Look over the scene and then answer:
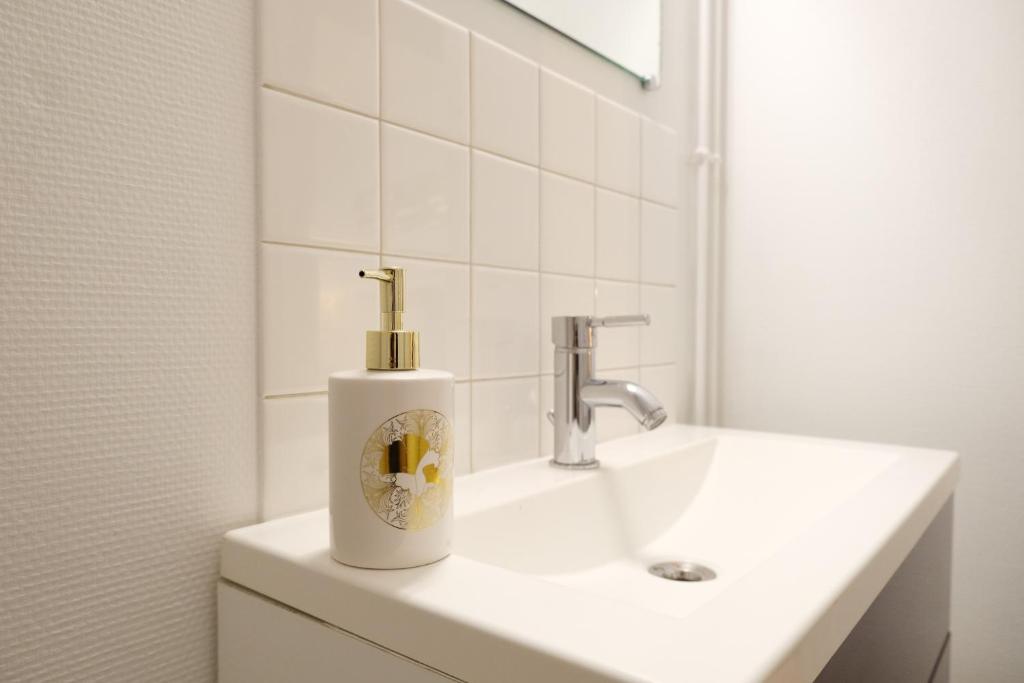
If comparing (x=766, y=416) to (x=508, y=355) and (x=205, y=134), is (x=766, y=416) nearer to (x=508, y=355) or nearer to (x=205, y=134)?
(x=508, y=355)

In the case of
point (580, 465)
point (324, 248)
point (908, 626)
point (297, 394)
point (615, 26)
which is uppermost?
point (615, 26)

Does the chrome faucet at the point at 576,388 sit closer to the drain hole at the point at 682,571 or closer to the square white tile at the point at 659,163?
the drain hole at the point at 682,571

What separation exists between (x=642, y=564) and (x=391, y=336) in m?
0.44

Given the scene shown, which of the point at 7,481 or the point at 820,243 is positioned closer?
the point at 7,481

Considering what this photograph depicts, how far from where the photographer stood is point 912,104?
3.47 feet

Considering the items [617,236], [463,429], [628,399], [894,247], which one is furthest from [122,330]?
[894,247]

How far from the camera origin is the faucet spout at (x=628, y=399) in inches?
25.9

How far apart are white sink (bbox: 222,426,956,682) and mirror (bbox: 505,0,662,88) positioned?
1.83 feet

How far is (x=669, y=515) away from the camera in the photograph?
84cm

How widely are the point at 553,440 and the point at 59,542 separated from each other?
523 mm

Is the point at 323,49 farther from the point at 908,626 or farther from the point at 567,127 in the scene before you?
the point at 908,626

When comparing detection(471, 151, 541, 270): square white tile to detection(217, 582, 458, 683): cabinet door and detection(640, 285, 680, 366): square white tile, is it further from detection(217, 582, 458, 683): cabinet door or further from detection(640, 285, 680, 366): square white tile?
detection(217, 582, 458, 683): cabinet door

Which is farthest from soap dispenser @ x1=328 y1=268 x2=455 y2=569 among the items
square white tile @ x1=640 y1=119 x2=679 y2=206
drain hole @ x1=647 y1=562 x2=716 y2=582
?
square white tile @ x1=640 y1=119 x2=679 y2=206

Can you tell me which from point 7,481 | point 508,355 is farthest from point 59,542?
point 508,355
